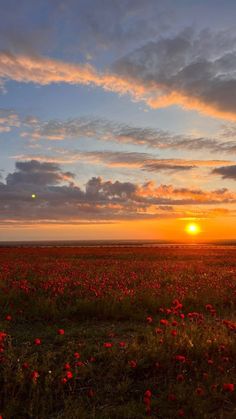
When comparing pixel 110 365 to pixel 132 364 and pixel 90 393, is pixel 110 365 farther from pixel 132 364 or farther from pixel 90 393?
pixel 90 393

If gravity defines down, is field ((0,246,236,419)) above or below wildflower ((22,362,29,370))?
below

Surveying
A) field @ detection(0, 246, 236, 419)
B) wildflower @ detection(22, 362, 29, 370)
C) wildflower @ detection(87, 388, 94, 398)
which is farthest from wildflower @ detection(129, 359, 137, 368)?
wildflower @ detection(22, 362, 29, 370)

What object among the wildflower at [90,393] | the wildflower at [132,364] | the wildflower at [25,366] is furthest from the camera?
the wildflower at [132,364]

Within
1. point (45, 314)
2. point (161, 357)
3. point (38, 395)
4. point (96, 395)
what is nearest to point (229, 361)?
point (161, 357)

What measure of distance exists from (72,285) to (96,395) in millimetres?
8379

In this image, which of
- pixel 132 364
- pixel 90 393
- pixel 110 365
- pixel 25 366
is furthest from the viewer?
pixel 110 365

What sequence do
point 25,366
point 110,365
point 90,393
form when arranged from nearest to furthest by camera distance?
point 90,393 → point 25,366 → point 110,365

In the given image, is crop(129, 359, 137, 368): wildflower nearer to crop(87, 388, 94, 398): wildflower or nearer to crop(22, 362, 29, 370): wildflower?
crop(87, 388, 94, 398): wildflower

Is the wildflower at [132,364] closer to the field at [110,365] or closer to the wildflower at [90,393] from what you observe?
the field at [110,365]

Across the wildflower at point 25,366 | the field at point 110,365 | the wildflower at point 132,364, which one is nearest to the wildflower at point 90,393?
the field at point 110,365

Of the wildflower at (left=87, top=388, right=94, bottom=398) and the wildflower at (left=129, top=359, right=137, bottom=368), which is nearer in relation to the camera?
the wildflower at (left=87, top=388, right=94, bottom=398)

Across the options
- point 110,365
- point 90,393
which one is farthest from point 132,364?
point 90,393

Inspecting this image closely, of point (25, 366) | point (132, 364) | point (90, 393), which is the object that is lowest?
point (90, 393)

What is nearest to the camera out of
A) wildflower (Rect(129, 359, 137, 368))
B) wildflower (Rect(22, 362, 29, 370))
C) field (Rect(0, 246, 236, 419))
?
field (Rect(0, 246, 236, 419))
